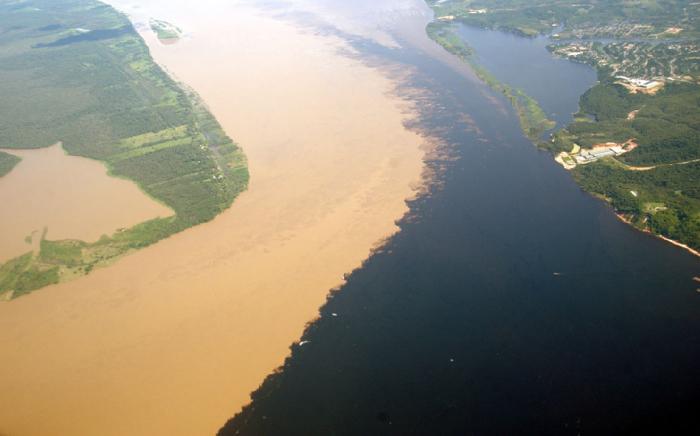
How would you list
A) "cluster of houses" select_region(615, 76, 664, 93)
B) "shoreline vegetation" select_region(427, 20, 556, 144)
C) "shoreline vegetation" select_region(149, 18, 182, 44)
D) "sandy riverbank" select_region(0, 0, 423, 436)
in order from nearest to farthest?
"sandy riverbank" select_region(0, 0, 423, 436), "shoreline vegetation" select_region(427, 20, 556, 144), "cluster of houses" select_region(615, 76, 664, 93), "shoreline vegetation" select_region(149, 18, 182, 44)

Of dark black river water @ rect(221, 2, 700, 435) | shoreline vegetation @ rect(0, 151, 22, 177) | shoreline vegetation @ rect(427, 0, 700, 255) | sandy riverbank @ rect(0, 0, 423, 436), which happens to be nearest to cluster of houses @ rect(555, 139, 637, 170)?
shoreline vegetation @ rect(427, 0, 700, 255)

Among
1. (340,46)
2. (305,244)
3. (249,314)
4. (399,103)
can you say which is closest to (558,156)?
(399,103)

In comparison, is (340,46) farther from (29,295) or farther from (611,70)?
(29,295)

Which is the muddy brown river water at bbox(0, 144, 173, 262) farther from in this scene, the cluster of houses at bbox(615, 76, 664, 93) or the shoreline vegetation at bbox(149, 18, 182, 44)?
the cluster of houses at bbox(615, 76, 664, 93)

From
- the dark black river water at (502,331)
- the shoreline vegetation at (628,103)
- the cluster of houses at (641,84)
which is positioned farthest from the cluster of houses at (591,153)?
the cluster of houses at (641,84)

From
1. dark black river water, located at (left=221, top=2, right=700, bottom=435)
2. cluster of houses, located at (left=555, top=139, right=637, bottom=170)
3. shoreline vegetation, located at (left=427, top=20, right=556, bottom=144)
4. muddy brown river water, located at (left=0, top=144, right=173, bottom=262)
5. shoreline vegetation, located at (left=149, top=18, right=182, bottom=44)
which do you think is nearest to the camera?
dark black river water, located at (left=221, top=2, right=700, bottom=435)
